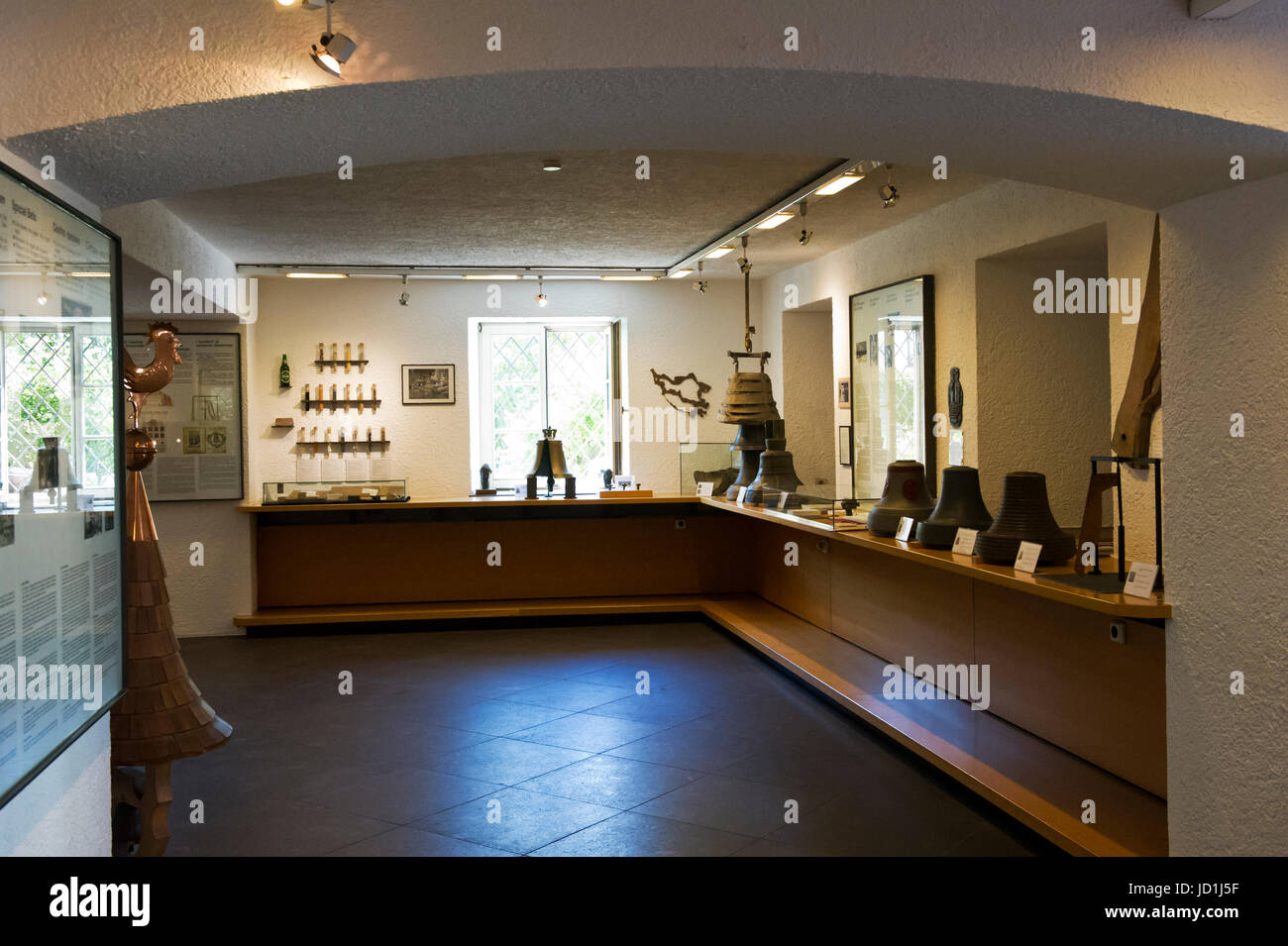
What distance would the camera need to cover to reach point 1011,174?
10.0 feet

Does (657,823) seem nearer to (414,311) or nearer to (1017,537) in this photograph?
(1017,537)

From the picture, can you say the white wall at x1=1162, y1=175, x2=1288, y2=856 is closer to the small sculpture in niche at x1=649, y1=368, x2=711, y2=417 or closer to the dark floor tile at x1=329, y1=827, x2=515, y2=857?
the dark floor tile at x1=329, y1=827, x2=515, y2=857

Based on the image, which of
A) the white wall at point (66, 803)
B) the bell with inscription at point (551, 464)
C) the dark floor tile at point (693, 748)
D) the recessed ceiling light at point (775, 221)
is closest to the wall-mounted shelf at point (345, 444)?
the bell with inscription at point (551, 464)

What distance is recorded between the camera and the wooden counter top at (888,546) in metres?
3.09

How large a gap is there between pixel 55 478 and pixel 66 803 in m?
0.82

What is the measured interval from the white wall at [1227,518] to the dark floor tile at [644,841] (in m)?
1.49

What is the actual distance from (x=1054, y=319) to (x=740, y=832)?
148 inches

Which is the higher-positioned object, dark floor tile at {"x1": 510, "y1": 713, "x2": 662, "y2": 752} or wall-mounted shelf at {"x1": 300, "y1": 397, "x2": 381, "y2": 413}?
wall-mounted shelf at {"x1": 300, "y1": 397, "x2": 381, "y2": 413}

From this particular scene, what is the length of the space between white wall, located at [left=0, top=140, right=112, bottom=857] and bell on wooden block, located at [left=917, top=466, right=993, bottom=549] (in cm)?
319

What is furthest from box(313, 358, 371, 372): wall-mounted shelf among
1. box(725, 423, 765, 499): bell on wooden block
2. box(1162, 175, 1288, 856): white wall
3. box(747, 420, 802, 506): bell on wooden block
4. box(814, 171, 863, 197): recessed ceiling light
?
box(1162, 175, 1288, 856): white wall

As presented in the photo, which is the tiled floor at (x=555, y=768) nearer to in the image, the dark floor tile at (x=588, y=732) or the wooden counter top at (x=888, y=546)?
the dark floor tile at (x=588, y=732)

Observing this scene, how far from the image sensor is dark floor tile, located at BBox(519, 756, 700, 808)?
13.9ft

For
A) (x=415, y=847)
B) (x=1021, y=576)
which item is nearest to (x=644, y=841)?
(x=415, y=847)

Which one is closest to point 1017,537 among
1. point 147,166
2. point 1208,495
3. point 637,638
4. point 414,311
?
point 1208,495
